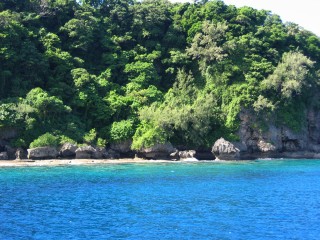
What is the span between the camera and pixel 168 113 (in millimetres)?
63375

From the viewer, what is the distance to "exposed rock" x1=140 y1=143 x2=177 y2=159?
200ft

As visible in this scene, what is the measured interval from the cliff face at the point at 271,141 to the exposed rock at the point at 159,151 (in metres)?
11.0

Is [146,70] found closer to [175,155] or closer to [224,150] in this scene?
[175,155]

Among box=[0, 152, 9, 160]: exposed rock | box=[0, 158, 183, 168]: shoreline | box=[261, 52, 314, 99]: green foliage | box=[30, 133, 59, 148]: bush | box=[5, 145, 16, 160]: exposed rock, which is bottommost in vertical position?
box=[0, 158, 183, 168]: shoreline

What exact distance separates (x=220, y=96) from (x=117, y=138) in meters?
18.7

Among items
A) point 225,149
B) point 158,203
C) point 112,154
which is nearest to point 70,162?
point 112,154

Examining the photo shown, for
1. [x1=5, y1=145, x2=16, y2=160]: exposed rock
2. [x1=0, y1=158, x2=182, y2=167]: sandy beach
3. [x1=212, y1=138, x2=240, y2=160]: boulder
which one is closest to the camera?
[x1=0, y1=158, x2=182, y2=167]: sandy beach

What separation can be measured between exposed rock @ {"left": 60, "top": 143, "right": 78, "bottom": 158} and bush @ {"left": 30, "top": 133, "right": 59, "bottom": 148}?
1208mm

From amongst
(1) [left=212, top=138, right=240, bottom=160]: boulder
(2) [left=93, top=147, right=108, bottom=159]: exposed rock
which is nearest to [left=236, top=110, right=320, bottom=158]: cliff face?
(1) [left=212, top=138, right=240, bottom=160]: boulder

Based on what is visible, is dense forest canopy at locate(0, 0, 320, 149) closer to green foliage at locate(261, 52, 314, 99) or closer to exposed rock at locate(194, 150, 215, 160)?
green foliage at locate(261, 52, 314, 99)

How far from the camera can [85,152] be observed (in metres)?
59.3

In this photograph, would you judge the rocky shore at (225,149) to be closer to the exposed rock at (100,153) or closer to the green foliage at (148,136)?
the exposed rock at (100,153)

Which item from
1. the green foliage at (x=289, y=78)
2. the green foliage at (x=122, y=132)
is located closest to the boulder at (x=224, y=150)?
the green foliage at (x=122, y=132)

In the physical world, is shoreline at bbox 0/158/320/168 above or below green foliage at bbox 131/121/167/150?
below
